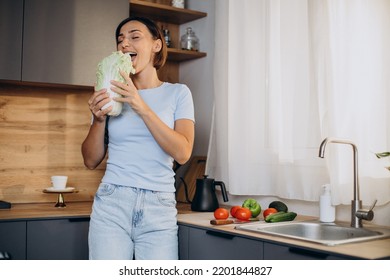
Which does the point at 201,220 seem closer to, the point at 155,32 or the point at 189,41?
the point at 155,32

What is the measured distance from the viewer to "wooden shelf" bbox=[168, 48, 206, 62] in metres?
2.82

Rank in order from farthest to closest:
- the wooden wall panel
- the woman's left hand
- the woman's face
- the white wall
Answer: the white wall, the wooden wall panel, the woman's face, the woman's left hand

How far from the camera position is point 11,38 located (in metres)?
2.27

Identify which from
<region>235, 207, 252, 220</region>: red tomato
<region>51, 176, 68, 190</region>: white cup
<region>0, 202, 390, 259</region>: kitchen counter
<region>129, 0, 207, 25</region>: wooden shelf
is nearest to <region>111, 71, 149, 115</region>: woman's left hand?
<region>0, 202, 390, 259</region>: kitchen counter

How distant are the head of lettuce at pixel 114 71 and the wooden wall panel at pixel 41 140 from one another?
783 millimetres

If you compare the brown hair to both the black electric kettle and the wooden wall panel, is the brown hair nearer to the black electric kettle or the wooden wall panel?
the black electric kettle

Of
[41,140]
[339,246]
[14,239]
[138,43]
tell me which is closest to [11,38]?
[41,140]

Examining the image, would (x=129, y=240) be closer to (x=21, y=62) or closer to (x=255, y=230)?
(x=255, y=230)

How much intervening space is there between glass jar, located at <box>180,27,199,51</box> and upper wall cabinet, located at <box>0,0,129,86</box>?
1.52ft

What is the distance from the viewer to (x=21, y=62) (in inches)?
90.0

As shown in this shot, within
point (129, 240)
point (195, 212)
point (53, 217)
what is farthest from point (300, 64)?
point (53, 217)

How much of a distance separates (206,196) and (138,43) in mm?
795
